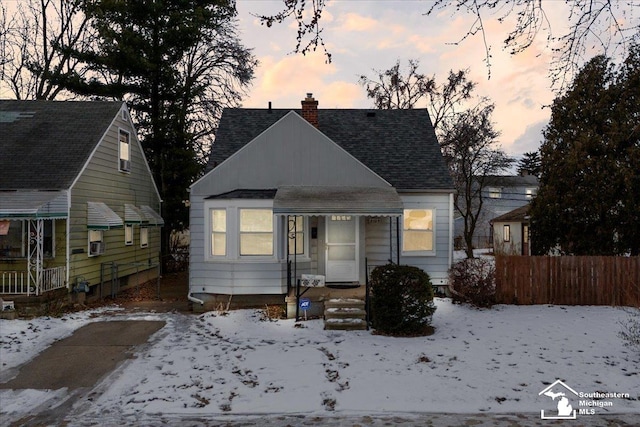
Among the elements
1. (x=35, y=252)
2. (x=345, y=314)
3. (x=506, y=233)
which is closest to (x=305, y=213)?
(x=345, y=314)

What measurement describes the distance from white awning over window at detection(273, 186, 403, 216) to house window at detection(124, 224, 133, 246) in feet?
27.8

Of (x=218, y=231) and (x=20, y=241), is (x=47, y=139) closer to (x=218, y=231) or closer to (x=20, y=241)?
(x=20, y=241)

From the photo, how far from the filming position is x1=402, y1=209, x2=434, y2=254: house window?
13445 millimetres

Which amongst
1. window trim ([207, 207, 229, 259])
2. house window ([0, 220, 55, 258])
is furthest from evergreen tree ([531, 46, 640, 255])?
house window ([0, 220, 55, 258])

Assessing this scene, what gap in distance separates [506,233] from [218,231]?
97.2ft

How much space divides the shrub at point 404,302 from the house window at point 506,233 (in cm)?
2806

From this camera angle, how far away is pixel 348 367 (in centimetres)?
738

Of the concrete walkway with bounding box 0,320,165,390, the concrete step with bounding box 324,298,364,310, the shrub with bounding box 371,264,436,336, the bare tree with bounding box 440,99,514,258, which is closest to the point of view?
the concrete walkway with bounding box 0,320,165,390

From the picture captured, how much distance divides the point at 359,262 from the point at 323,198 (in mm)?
2606

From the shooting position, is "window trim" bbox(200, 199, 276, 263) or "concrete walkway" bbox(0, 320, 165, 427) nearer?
"concrete walkway" bbox(0, 320, 165, 427)

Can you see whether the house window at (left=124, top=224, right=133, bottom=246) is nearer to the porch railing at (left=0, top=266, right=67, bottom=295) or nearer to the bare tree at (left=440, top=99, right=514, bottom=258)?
the porch railing at (left=0, top=266, right=67, bottom=295)

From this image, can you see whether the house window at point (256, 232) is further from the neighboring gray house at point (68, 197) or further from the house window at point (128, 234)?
the house window at point (128, 234)

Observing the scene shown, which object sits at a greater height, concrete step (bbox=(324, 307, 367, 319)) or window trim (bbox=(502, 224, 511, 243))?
window trim (bbox=(502, 224, 511, 243))
